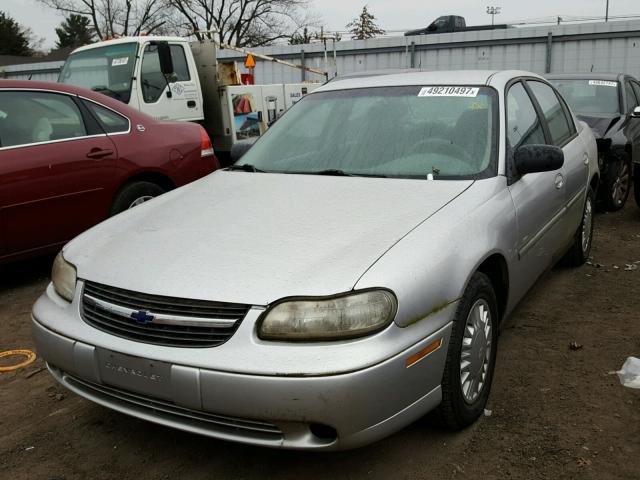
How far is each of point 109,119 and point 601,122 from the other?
5286 mm

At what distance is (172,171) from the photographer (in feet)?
18.4

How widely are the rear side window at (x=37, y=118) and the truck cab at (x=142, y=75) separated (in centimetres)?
383

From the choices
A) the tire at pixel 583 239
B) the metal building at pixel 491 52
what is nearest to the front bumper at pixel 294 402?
the tire at pixel 583 239

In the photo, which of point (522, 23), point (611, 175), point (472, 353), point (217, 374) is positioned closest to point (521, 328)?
point (472, 353)

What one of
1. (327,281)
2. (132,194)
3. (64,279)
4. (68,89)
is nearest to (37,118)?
(68,89)

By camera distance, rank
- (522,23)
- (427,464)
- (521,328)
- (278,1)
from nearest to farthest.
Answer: (427,464)
(521,328)
(522,23)
(278,1)

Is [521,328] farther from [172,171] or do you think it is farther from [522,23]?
[522,23]

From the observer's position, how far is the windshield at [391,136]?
321cm

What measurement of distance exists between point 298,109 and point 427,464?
233cm

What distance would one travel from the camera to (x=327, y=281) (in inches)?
86.7

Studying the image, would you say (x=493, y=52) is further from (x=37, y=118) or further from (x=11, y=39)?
(x=11, y=39)

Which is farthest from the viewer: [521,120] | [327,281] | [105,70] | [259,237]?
[105,70]

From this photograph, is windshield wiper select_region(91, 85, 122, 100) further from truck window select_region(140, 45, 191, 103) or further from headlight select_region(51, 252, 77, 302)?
headlight select_region(51, 252, 77, 302)

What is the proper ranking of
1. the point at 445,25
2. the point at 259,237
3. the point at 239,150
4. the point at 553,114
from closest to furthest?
1. the point at 259,237
2. the point at 239,150
3. the point at 553,114
4. the point at 445,25
